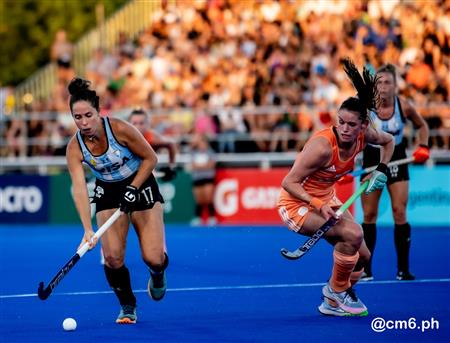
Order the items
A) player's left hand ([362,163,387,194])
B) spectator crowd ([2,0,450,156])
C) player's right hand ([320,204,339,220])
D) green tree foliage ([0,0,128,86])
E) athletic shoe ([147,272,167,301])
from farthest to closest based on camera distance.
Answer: green tree foliage ([0,0,128,86]) → spectator crowd ([2,0,450,156]) → player's left hand ([362,163,387,194]) → athletic shoe ([147,272,167,301]) → player's right hand ([320,204,339,220])

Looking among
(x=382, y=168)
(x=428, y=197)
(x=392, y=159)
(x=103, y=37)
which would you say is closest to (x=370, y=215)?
(x=392, y=159)

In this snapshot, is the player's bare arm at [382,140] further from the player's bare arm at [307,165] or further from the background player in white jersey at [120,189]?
the background player in white jersey at [120,189]

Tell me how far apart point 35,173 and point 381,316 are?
15167 mm

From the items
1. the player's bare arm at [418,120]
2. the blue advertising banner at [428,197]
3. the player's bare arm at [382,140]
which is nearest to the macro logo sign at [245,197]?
the blue advertising banner at [428,197]

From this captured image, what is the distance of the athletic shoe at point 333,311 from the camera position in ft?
30.1

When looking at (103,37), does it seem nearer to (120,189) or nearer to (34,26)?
(34,26)

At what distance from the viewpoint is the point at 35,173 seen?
76.4ft

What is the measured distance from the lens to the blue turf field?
8336 millimetres

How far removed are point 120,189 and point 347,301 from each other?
205cm

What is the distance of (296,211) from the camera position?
934 cm

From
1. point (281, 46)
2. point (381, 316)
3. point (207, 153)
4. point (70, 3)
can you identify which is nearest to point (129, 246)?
point (207, 153)

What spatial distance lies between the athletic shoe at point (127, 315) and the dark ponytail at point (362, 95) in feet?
7.57

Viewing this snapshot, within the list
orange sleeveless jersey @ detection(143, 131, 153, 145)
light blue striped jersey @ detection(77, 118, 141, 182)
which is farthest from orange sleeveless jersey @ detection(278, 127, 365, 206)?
orange sleeveless jersey @ detection(143, 131, 153, 145)

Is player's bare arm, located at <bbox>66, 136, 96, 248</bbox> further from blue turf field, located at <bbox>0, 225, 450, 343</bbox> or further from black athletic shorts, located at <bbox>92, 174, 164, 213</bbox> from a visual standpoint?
blue turf field, located at <bbox>0, 225, 450, 343</bbox>
